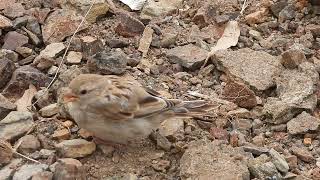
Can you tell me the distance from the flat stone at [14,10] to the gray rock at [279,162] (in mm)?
3090

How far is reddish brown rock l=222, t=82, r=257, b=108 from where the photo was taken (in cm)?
652

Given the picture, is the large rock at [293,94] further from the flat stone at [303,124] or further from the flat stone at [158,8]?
the flat stone at [158,8]

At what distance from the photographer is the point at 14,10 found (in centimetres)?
731

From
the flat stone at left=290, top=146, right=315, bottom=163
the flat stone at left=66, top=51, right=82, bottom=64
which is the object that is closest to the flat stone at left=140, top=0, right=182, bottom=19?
the flat stone at left=66, top=51, right=82, bottom=64

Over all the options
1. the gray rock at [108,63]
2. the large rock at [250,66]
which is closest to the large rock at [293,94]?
the large rock at [250,66]

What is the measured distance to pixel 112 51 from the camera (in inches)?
268

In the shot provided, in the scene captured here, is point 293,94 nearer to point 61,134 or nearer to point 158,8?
point 158,8

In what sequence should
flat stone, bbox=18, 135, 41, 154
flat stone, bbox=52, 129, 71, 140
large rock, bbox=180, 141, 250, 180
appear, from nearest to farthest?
large rock, bbox=180, 141, 250, 180
flat stone, bbox=18, 135, 41, 154
flat stone, bbox=52, 129, 71, 140

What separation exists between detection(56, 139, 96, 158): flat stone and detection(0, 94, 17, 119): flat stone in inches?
25.9

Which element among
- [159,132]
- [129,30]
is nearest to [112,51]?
[129,30]

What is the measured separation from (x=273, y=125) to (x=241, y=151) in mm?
580

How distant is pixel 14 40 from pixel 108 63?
1.04 meters

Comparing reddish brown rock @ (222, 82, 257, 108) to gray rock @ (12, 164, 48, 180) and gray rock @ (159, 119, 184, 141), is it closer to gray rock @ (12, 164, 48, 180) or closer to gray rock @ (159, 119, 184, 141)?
gray rock @ (159, 119, 184, 141)

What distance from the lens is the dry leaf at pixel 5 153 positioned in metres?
5.77
